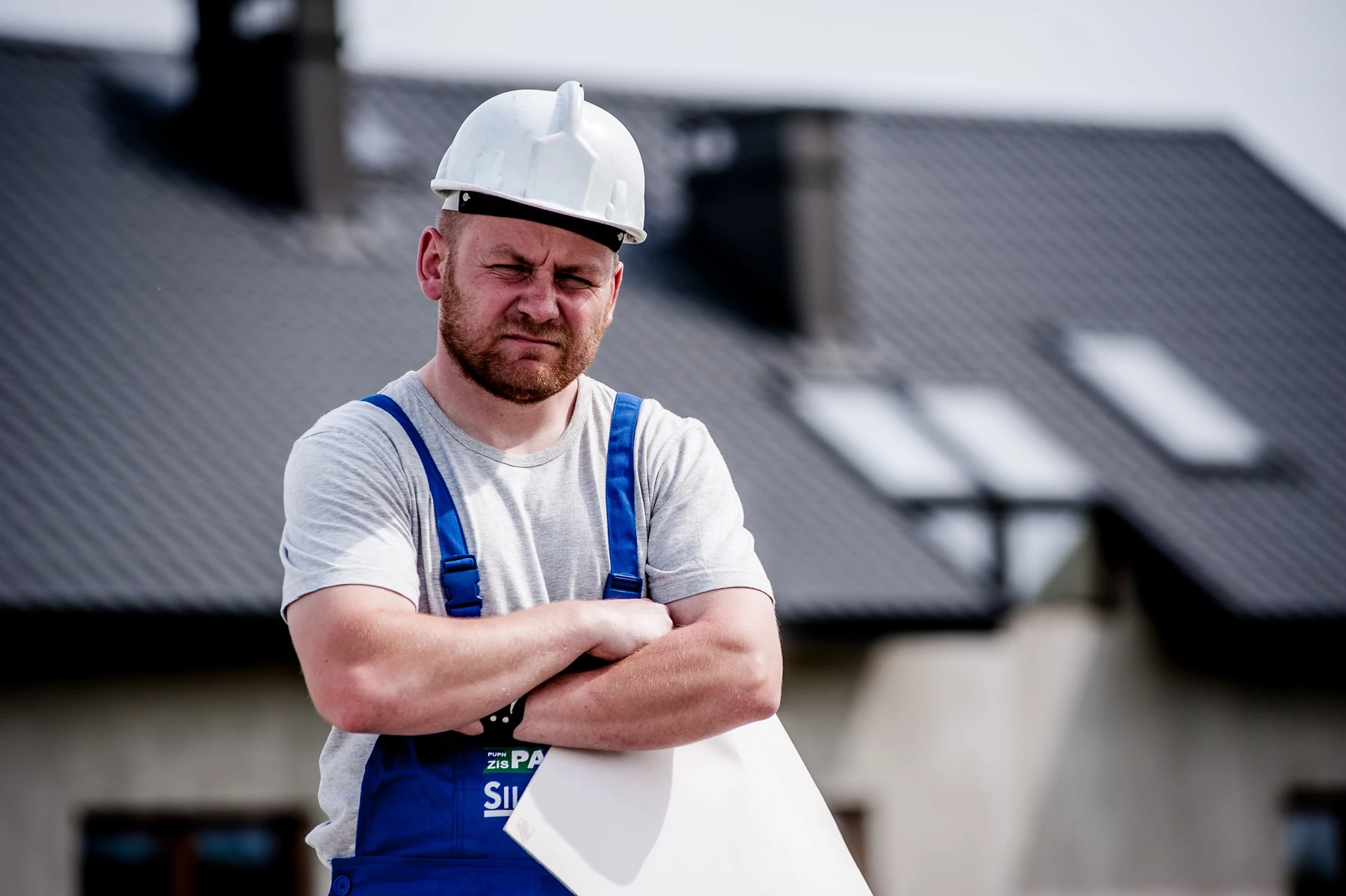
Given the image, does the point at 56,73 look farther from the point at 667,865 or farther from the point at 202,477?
the point at 667,865

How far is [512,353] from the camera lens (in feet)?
10.7

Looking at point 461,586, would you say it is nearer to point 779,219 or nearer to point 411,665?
point 411,665

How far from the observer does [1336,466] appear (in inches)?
661

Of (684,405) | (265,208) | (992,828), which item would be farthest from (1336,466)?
(265,208)

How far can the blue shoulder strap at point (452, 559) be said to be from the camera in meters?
3.16

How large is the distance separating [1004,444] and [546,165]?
1274 cm

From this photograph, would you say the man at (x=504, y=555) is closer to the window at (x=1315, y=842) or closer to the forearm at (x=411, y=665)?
the forearm at (x=411, y=665)

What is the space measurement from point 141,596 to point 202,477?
129 centimetres

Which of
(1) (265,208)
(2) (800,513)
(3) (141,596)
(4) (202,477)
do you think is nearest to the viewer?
(3) (141,596)

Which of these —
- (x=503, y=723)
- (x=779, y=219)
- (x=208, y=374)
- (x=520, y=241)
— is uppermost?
(x=779, y=219)

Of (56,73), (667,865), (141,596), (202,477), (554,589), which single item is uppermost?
(56,73)

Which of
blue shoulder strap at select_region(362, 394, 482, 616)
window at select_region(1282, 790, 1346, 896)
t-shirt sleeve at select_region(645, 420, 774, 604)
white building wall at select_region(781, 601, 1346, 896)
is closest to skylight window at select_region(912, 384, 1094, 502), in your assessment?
white building wall at select_region(781, 601, 1346, 896)

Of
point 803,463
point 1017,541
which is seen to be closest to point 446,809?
point 803,463

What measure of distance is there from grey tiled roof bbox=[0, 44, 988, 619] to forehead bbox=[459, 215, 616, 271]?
29.9 ft
